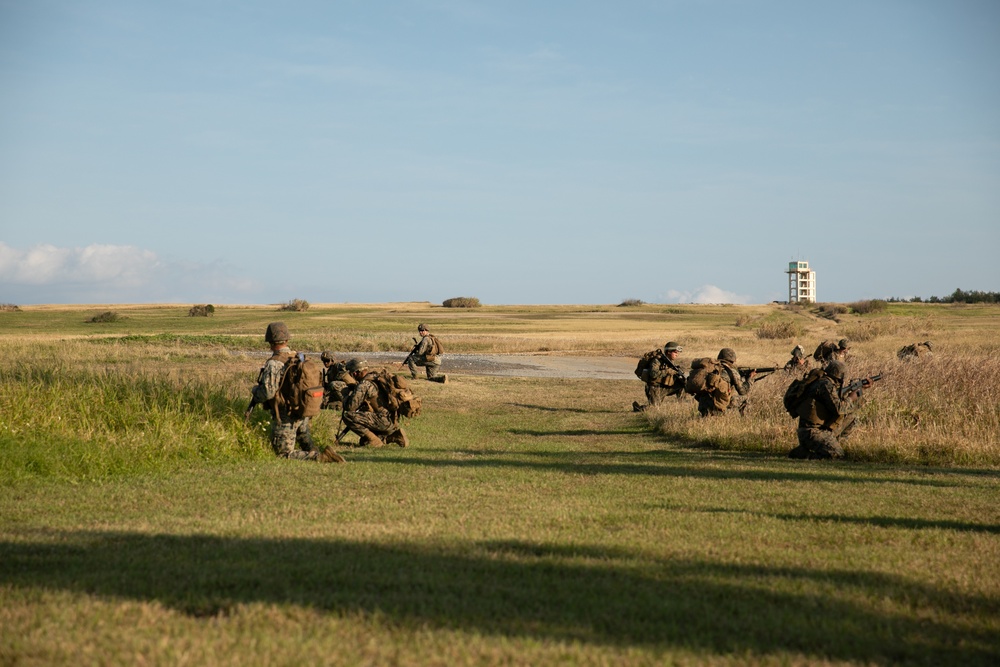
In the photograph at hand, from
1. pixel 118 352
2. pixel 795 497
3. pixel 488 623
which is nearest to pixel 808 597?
pixel 488 623

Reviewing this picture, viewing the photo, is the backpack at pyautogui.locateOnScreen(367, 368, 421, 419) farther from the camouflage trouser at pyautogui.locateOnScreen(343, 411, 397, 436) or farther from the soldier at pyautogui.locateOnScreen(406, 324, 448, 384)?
the soldier at pyautogui.locateOnScreen(406, 324, 448, 384)

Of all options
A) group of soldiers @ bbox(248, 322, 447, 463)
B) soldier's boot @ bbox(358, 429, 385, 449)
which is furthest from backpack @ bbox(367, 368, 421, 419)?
soldier's boot @ bbox(358, 429, 385, 449)

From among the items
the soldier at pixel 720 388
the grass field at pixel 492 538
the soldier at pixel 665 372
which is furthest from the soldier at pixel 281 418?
the soldier at pixel 665 372

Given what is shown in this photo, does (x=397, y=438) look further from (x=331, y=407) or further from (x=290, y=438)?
(x=331, y=407)

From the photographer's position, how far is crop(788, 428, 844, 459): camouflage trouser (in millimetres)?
14656

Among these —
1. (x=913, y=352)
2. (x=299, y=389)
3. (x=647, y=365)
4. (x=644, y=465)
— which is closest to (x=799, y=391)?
(x=644, y=465)

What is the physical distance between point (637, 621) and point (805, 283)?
199 metres

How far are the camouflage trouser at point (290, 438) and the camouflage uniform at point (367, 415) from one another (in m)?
1.77

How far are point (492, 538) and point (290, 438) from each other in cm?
670

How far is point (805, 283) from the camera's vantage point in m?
195

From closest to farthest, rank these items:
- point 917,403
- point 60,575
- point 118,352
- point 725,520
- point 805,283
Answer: point 60,575, point 725,520, point 917,403, point 118,352, point 805,283

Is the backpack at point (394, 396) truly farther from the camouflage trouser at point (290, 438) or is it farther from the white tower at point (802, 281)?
the white tower at point (802, 281)

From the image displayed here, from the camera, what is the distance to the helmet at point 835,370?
14367 mm

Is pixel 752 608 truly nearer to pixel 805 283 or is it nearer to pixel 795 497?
pixel 795 497
